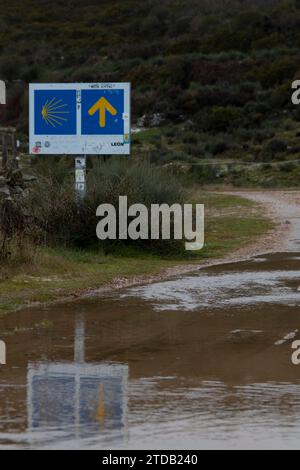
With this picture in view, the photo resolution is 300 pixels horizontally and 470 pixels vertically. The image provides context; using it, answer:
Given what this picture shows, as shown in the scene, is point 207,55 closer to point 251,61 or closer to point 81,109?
point 251,61

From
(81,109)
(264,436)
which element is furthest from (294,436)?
(81,109)

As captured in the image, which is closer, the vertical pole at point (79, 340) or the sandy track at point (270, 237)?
the vertical pole at point (79, 340)

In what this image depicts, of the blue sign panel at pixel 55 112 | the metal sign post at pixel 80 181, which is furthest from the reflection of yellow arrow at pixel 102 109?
the metal sign post at pixel 80 181

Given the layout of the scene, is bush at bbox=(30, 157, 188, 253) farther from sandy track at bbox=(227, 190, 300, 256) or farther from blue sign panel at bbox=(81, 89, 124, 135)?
sandy track at bbox=(227, 190, 300, 256)

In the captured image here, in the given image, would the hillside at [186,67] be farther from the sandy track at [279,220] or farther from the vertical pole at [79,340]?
the vertical pole at [79,340]

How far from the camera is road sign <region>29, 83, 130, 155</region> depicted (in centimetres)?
2103

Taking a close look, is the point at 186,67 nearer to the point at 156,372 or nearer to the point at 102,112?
the point at 102,112

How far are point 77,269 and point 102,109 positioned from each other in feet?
17.2

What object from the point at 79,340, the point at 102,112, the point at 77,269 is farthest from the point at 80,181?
the point at 79,340

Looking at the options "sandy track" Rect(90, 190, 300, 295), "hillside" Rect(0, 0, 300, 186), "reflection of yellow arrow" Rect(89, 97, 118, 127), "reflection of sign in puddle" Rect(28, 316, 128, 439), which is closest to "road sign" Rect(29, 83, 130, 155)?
"reflection of yellow arrow" Rect(89, 97, 118, 127)

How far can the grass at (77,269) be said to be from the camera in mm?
14258

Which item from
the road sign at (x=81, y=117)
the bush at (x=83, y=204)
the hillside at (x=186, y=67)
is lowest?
the bush at (x=83, y=204)

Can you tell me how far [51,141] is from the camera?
21391mm

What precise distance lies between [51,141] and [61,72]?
51954 mm
